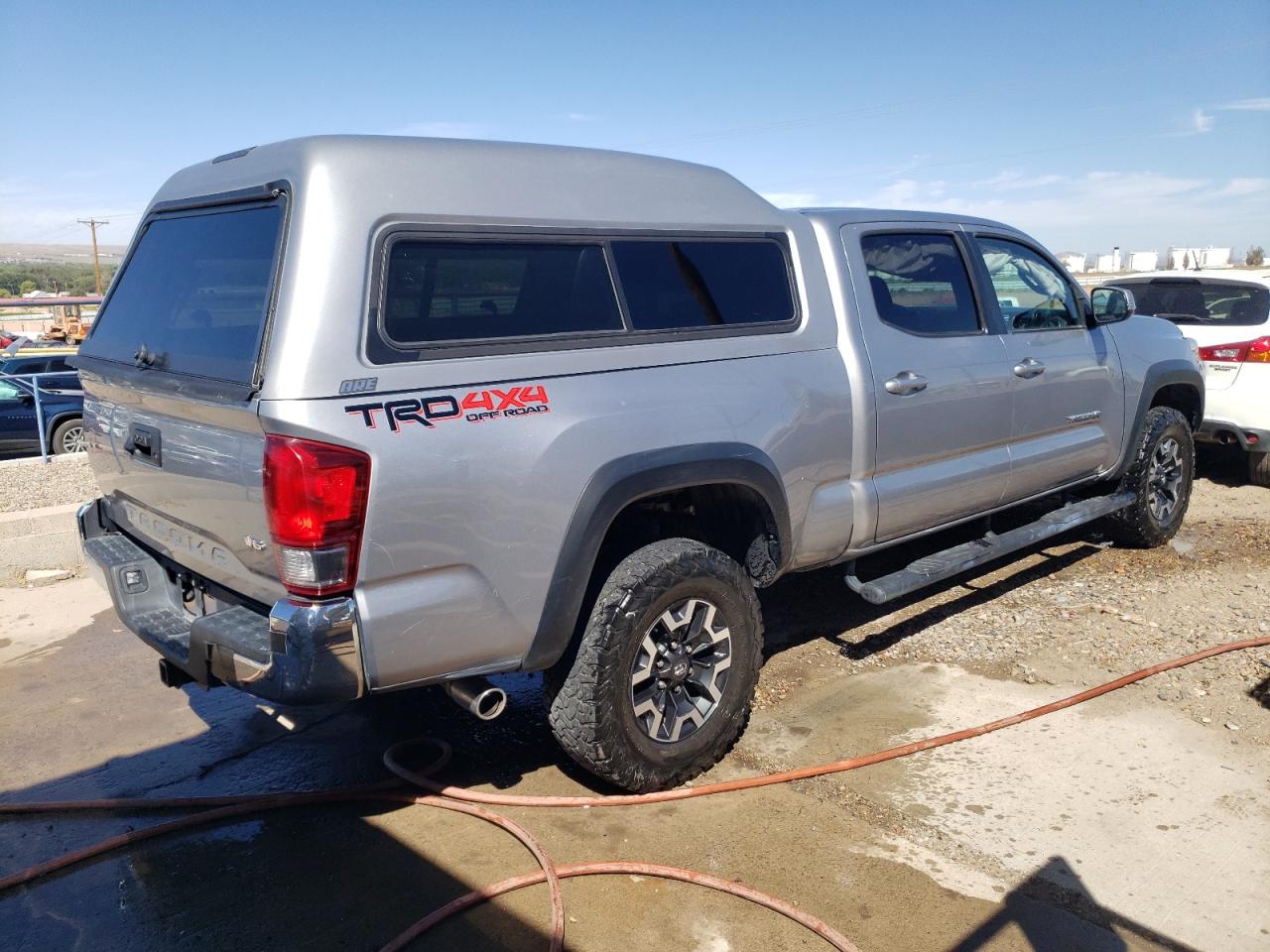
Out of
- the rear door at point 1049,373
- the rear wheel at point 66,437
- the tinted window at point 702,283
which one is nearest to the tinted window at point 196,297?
the tinted window at point 702,283

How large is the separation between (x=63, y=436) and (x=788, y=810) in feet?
35.3

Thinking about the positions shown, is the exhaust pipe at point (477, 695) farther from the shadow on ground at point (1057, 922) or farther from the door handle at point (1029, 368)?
the door handle at point (1029, 368)

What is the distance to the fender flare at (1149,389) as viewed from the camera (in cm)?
595

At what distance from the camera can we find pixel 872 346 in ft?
13.9

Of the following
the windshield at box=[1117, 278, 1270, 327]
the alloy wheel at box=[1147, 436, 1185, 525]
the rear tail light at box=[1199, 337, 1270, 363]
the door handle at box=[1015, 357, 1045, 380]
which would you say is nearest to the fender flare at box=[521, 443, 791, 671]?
the door handle at box=[1015, 357, 1045, 380]

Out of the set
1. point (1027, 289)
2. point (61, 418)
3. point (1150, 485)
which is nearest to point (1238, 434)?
point (1150, 485)

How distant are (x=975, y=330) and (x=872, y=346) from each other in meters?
0.94

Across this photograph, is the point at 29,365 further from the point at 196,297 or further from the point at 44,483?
the point at 196,297

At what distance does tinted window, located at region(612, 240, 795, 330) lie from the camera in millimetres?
3531

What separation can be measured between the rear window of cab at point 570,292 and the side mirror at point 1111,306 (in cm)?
253

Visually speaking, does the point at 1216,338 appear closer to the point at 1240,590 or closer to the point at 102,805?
the point at 1240,590

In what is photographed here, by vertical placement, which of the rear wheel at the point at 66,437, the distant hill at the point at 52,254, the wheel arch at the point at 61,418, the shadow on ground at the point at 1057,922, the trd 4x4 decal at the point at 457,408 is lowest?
the shadow on ground at the point at 1057,922

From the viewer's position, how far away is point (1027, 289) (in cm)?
539

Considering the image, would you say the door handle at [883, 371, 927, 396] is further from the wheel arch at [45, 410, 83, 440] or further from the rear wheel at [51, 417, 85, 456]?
the wheel arch at [45, 410, 83, 440]
